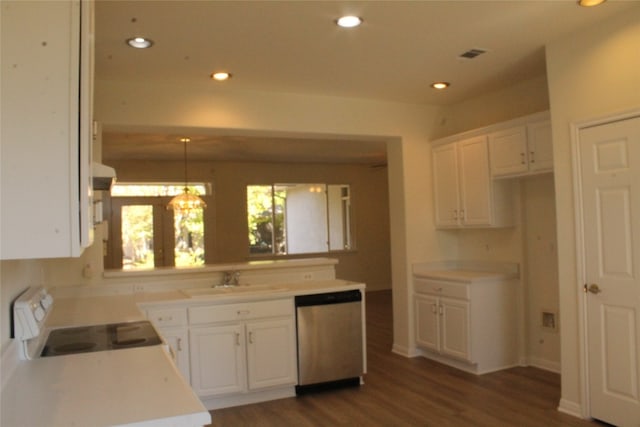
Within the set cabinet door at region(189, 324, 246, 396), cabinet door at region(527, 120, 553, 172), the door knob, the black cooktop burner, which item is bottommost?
cabinet door at region(189, 324, 246, 396)

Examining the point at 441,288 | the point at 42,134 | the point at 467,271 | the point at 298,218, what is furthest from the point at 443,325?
the point at 298,218

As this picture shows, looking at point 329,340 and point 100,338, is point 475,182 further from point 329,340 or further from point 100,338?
point 100,338

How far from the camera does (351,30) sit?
3434mm

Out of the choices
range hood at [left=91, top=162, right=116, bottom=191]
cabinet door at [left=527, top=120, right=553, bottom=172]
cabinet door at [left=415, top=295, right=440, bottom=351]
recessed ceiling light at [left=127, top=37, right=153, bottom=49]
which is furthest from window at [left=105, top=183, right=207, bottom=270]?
range hood at [left=91, top=162, right=116, bottom=191]

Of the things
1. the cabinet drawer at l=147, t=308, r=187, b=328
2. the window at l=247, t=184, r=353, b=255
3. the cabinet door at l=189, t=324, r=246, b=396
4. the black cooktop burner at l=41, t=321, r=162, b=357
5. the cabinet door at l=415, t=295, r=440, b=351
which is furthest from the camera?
the window at l=247, t=184, r=353, b=255

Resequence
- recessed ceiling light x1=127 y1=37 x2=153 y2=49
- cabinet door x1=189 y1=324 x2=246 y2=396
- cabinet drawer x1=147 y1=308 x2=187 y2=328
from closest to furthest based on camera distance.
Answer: recessed ceiling light x1=127 y1=37 x2=153 y2=49, cabinet drawer x1=147 y1=308 x2=187 y2=328, cabinet door x1=189 y1=324 x2=246 y2=396

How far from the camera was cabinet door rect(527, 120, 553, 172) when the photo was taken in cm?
431

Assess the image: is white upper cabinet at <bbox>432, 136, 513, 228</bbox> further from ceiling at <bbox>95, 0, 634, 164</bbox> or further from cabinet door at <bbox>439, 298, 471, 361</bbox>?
cabinet door at <bbox>439, 298, 471, 361</bbox>

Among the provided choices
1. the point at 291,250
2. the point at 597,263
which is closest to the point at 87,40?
the point at 597,263

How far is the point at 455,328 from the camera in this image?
16.3ft

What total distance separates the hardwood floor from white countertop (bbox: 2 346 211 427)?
1879mm

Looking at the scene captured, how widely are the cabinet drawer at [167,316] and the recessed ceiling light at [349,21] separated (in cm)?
234

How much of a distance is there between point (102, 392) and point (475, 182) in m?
4.08

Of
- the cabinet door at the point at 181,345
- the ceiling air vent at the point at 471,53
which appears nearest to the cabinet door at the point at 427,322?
the ceiling air vent at the point at 471,53
